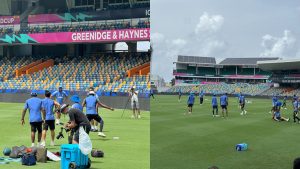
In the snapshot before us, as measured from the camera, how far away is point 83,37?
178ft

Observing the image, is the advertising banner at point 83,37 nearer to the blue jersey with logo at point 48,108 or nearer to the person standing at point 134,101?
the person standing at point 134,101

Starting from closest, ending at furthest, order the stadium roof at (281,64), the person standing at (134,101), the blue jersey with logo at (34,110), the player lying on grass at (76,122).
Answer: the player lying on grass at (76,122) < the blue jersey with logo at (34,110) < the person standing at (134,101) < the stadium roof at (281,64)

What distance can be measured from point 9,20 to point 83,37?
13837 millimetres

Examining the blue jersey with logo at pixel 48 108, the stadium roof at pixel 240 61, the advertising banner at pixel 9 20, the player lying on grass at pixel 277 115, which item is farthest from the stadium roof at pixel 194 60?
the blue jersey with logo at pixel 48 108

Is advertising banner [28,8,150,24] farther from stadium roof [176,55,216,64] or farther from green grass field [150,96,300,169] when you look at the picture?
stadium roof [176,55,216,64]

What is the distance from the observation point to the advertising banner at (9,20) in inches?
2441

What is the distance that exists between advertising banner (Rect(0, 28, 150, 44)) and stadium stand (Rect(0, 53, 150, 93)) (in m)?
2.66

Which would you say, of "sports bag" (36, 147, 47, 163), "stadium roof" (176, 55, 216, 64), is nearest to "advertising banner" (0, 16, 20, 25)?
"sports bag" (36, 147, 47, 163)

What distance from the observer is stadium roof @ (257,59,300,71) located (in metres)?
89.2

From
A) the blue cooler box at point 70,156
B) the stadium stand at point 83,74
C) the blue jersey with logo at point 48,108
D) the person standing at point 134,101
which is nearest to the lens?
the blue cooler box at point 70,156

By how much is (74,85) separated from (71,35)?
938cm

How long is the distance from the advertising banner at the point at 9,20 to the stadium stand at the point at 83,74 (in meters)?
5.94

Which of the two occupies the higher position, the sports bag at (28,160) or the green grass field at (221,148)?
the sports bag at (28,160)

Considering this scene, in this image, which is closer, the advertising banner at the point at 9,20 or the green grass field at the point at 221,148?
the green grass field at the point at 221,148
